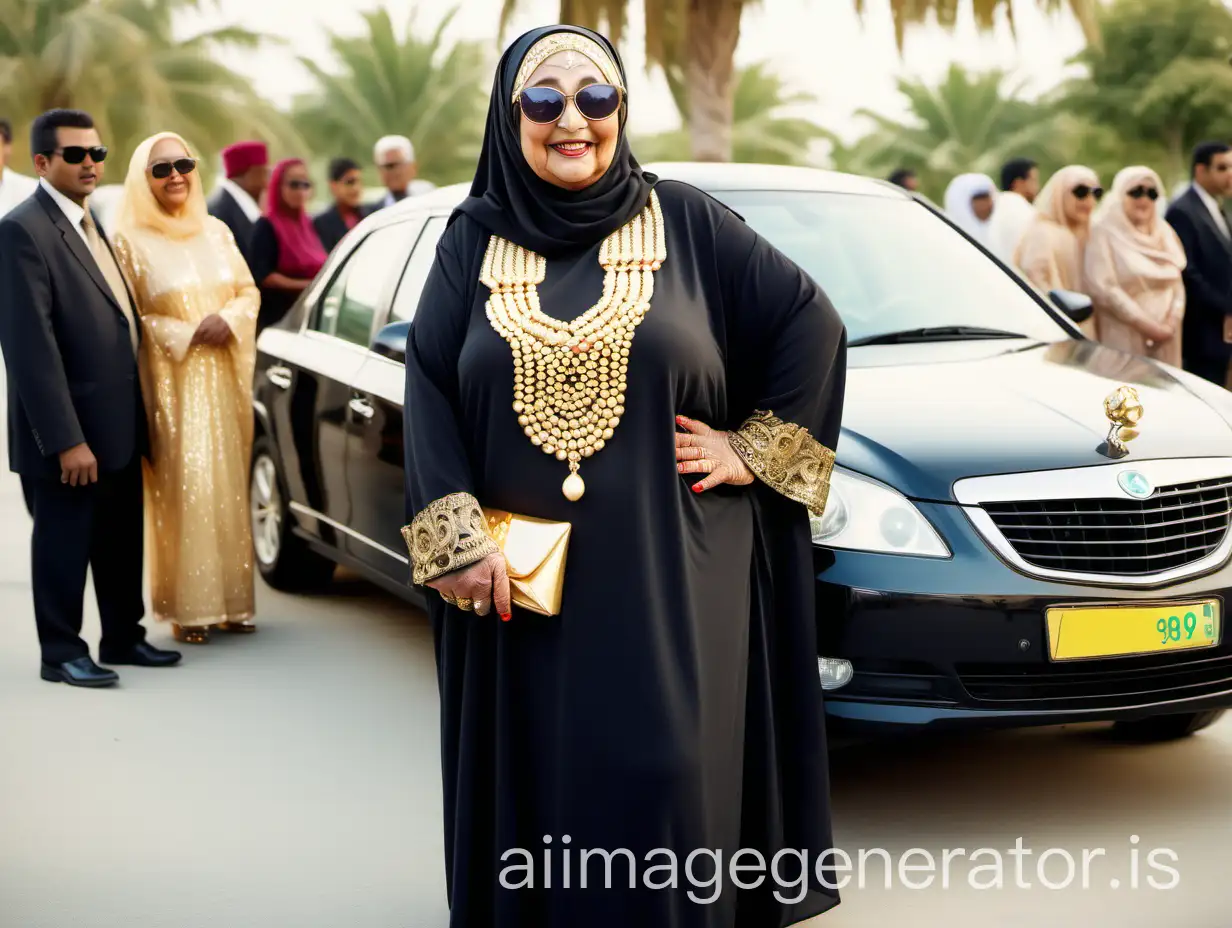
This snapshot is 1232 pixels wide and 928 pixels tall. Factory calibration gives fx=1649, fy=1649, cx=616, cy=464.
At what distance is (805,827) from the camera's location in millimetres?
3473

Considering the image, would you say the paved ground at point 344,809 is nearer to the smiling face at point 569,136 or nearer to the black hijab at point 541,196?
the black hijab at point 541,196

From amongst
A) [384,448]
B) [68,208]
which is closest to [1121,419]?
[384,448]

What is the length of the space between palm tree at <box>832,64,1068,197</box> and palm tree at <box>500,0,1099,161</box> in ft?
103

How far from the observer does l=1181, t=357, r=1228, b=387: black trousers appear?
972cm

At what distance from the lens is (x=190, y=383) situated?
6.36m

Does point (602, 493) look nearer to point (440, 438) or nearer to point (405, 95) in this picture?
point (440, 438)

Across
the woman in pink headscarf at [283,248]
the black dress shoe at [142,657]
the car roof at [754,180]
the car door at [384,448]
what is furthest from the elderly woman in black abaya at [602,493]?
the woman in pink headscarf at [283,248]

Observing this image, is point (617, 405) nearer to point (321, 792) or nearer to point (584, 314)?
point (584, 314)

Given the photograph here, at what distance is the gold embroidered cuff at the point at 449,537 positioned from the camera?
3.15 metres

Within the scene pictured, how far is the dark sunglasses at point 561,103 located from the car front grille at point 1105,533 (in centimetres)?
157

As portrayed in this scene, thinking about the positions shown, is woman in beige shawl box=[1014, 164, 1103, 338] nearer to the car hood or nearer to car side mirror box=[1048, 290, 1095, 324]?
car side mirror box=[1048, 290, 1095, 324]

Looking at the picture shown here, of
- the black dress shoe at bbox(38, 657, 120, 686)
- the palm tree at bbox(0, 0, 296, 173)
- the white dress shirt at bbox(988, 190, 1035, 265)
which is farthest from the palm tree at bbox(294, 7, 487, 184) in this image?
the black dress shoe at bbox(38, 657, 120, 686)

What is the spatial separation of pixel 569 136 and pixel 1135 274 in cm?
668

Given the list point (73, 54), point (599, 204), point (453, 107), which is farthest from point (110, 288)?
point (453, 107)
